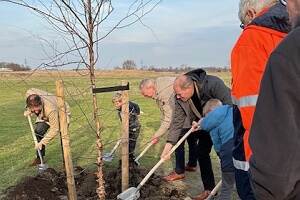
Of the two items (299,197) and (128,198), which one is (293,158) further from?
(128,198)

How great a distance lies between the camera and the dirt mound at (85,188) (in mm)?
6199

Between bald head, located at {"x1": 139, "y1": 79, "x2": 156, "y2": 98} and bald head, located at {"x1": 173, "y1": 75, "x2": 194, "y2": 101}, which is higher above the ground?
bald head, located at {"x1": 173, "y1": 75, "x2": 194, "y2": 101}

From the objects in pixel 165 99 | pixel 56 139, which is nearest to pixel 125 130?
pixel 165 99

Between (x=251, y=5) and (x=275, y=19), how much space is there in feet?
1.01

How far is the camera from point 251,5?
8.55 ft

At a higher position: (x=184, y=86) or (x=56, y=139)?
(x=184, y=86)

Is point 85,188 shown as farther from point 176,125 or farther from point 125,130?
point 176,125

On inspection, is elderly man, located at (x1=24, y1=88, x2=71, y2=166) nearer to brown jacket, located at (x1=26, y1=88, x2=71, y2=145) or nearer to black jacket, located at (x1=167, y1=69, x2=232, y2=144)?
brown jacket, located at (x1=26, y1=88, x2=71, y2=145)

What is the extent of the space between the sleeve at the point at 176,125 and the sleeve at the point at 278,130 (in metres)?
4.66

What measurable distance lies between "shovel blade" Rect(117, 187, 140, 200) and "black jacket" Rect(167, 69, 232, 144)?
37.2 inches

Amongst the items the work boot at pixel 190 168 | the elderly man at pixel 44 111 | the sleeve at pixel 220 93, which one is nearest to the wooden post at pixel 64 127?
the elderly man at pixel 44 111

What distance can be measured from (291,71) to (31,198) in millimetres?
5274

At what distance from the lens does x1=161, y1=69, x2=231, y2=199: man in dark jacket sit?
558 centimetres

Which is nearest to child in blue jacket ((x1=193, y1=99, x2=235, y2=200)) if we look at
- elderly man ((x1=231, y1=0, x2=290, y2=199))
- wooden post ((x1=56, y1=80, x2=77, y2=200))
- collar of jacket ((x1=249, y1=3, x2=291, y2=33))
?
wooden post ((x1=56, y1=80, x2=77, y2=200))
